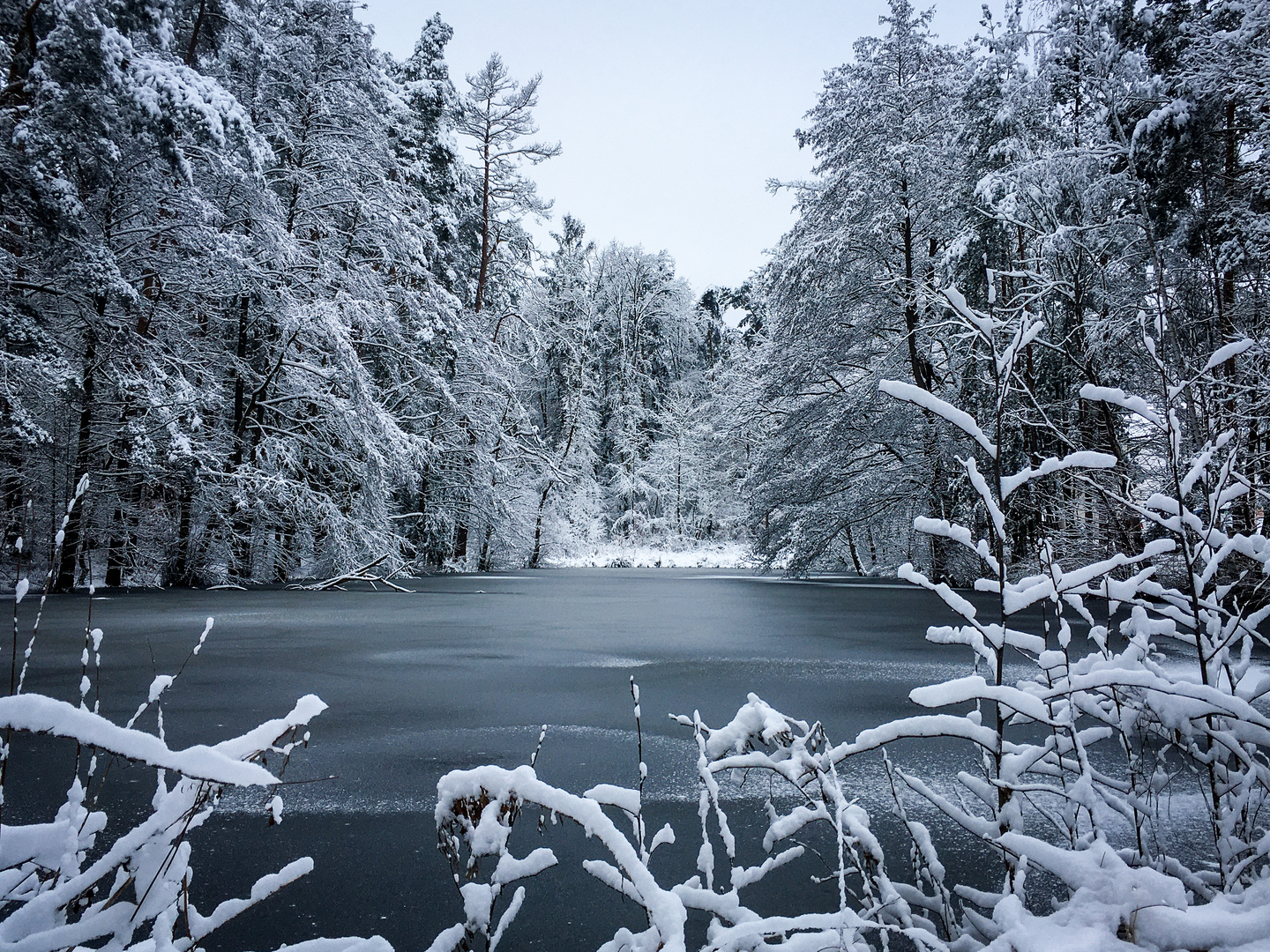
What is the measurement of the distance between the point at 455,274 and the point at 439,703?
1617 cm

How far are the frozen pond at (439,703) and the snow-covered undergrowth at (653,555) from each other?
13984 millimetres

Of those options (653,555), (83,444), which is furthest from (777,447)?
(653,555)

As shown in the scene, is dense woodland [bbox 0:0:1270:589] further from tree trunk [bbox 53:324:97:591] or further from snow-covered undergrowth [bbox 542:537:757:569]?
snow-covered undergrowth [bbox 542:537:757:569]

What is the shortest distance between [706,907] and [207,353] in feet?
45.8

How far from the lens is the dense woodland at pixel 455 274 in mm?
7699

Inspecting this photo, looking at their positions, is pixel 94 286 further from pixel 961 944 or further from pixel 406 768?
pixel 961 944

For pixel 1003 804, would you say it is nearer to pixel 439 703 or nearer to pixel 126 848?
pixel 126 848

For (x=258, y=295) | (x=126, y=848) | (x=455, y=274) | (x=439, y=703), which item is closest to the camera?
(x=126, y=848)

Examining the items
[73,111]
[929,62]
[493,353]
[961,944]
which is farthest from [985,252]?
[961,944]

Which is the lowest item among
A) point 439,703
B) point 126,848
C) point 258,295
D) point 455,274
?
point 439,703

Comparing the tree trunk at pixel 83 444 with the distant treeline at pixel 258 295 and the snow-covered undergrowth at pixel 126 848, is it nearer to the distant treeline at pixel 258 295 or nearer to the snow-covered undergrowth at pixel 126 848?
the distant treeline at pixel 258 295

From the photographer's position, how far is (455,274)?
739 inches

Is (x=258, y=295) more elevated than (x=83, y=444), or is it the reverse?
(x=258, y=295)

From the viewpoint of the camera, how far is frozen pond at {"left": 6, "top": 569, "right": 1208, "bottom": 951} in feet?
6.65
